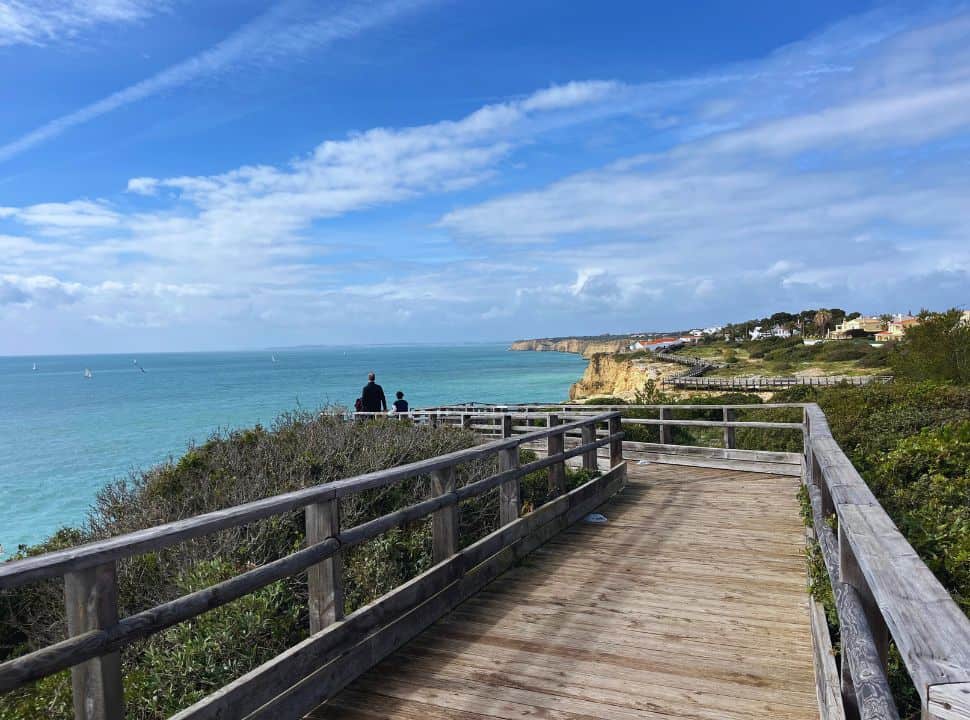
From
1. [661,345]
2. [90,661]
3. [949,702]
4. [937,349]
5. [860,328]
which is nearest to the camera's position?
[949,702]

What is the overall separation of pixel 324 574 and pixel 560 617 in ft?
6.23

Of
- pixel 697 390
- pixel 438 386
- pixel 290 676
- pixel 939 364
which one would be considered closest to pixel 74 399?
pixel 438 386

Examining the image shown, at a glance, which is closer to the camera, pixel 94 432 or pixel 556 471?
pixel 556 471

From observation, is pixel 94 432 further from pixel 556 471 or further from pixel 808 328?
A: pixel 808 328

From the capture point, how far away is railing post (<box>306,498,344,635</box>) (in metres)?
3.94

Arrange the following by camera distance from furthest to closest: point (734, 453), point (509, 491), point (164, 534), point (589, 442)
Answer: point (734, 453)
point (589, 442)
point (509, 491)
point (164, 534)

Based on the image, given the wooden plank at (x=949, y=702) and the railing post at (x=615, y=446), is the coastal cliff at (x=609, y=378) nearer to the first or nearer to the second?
the railing post at (x=615, y=446)

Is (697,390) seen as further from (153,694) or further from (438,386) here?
(438,386)

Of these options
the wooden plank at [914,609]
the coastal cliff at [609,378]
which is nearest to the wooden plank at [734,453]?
the wooden plank at [914,609]

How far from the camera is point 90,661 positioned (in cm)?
269

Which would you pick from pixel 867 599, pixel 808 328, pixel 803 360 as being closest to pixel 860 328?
pixel 808 328

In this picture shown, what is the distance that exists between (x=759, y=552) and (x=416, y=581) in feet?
11.8

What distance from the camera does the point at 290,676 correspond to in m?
3.64

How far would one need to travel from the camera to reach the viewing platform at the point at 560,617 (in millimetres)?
2383
